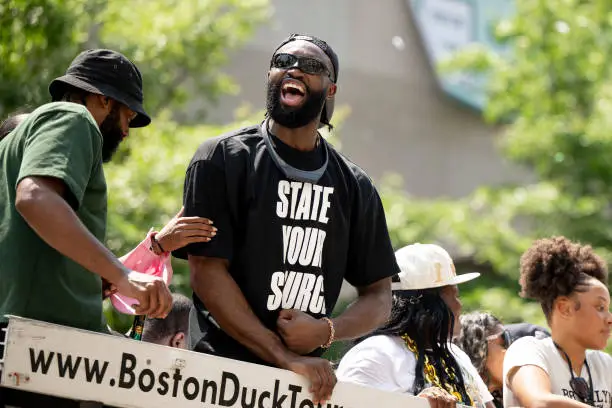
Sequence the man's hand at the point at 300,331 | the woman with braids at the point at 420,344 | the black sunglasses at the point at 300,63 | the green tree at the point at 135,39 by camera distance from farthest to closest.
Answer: the green tree at the point at 135,39 < the woman with braids at the point at 420,344 < the black sunglasses at the point at 300,63 < the man's hand at the point at 300,331

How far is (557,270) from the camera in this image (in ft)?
18.8

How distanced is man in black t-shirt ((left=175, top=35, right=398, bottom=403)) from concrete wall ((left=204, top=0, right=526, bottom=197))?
489 inches

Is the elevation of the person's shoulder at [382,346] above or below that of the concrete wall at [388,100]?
below

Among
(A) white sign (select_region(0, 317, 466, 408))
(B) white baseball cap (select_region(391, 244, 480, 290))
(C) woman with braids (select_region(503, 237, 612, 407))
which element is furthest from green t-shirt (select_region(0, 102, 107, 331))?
(C) woman with braids (select_region(503, 237, 612, 407))

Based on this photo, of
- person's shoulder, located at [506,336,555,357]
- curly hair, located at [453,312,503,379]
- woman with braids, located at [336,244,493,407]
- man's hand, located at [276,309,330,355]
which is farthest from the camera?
curly hair, located at [453,312,503,379]

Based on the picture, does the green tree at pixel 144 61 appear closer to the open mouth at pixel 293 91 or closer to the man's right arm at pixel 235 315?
the open mouth at pixel 293 91

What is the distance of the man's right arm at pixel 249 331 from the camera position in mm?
3895

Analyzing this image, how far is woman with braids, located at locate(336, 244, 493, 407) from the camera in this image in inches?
185

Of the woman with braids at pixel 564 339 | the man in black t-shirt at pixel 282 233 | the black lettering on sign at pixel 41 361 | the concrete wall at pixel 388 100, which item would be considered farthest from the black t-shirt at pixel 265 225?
the concrete wall at pixel 388 100

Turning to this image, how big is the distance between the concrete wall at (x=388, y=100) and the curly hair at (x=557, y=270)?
1113cm

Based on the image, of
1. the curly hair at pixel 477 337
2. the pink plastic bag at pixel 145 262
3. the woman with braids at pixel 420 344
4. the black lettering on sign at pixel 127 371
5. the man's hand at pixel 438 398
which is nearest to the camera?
the black lettering on sign at pixel 127 371

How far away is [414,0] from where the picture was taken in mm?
18609

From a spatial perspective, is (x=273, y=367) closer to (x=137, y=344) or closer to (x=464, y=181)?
(x=137, y=344)

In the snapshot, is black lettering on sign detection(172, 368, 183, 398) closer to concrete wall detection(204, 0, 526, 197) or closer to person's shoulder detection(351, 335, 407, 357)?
person's shoulder detection(351, 335, 407, 357)
